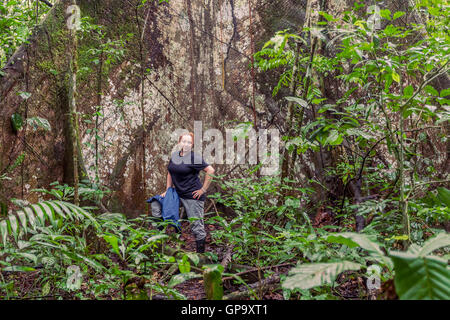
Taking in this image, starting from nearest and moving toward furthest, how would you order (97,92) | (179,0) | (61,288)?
(61,288) < (97,92) < (179,0)

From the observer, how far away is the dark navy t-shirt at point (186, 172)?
11.0 feet

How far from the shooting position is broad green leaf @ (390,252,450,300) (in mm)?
927

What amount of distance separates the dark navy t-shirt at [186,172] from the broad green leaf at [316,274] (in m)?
2.28

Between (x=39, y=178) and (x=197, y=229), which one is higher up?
(x=39, y=178)

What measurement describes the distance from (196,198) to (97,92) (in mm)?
1634

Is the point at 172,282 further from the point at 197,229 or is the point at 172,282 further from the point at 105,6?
the point at 105,6

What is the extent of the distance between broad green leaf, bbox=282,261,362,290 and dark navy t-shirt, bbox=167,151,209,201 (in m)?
2.28

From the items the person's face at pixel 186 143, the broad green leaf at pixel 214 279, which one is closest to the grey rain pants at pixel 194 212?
the person's face at pixel 186 143

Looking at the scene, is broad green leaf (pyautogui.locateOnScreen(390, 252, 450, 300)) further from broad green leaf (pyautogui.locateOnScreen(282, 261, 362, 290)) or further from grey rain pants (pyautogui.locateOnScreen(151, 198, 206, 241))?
grey rain pants (pyautogui.locateOnScreen(151, 198, 206, 241))

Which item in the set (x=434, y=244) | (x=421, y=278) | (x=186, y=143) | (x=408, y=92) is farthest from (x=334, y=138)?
(x=186, y=143)

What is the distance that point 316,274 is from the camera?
3.69 feet

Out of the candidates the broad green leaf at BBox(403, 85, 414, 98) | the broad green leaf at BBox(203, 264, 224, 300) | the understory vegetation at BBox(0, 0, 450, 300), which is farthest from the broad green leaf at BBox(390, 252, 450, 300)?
the broad green leaf at BBox(403, 85, 414, 98)

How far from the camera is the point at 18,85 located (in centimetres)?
311

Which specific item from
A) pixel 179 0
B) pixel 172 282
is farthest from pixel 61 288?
pixel 179 0
